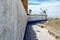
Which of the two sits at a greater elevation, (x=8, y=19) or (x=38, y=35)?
(x=8, y=19)

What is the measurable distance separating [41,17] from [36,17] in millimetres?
1268

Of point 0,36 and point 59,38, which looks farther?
point 59,38

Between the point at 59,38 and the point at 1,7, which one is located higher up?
the point at 1,7

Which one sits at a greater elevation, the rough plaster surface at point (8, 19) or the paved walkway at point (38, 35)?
the rough plaster surface at point (8, 19)

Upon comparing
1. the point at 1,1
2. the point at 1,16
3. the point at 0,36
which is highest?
the point at 1,1

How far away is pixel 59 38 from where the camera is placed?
6.73 metres

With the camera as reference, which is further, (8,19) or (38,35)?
(38,35)

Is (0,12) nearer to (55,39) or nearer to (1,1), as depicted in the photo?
(1,1)

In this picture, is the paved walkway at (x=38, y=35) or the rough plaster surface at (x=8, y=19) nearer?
the rough plaster surface at (x=8, y=19)

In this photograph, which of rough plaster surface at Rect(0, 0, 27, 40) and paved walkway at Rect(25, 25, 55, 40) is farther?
paved walkway at Rect(25, 25, 55, 40)

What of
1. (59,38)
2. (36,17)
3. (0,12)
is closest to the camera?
(0,12)

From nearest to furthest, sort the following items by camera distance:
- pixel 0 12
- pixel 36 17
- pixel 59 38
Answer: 1. pixel 0 12
2. pixel 59 38
3. pixel 36 17

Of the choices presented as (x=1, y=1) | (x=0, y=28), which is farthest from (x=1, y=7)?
(x=0, y=28)

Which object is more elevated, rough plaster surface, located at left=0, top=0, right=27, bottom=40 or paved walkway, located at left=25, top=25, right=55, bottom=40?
rough plaster surface, located at left=0, top=0, right=27, bottom=40
